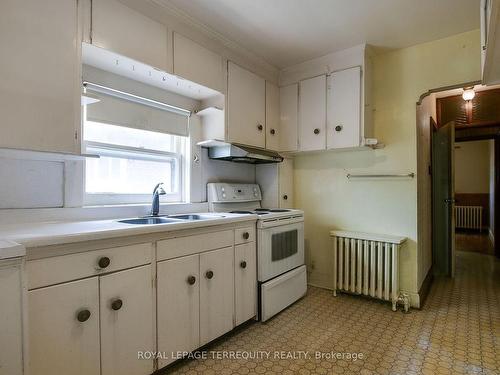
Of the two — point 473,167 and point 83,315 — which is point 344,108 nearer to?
point 83,315

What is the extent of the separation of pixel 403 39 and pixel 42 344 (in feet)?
10.7

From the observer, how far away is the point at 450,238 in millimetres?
3469

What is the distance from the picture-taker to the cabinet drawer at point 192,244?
1650 millimetres

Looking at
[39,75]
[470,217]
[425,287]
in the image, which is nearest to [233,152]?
[39,75]

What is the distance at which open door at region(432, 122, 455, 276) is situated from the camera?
346cm

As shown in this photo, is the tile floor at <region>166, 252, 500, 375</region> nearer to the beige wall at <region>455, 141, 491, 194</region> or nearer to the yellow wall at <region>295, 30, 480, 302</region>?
the yellow wall at <region>295, 30, 480, 302</region>

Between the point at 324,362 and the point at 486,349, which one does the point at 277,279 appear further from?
the point at 486,349

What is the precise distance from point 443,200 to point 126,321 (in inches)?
148

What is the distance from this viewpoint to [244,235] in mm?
2209

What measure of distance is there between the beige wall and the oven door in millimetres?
6504

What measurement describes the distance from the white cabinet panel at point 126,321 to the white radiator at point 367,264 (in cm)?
195

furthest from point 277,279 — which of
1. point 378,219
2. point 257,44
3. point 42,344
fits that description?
point 257,44

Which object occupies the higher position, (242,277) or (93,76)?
(93,76)

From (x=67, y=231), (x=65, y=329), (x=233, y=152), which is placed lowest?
(x=65, y=329)
